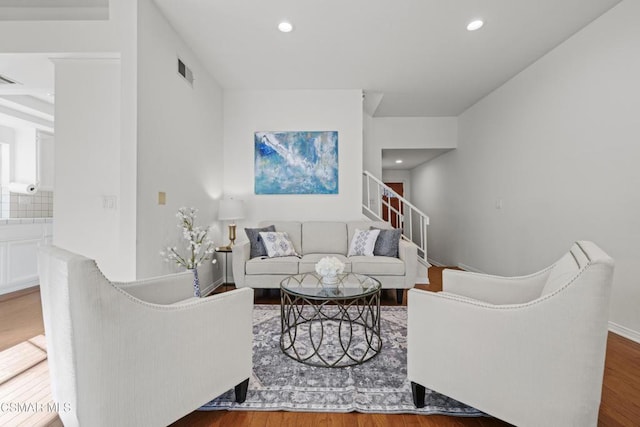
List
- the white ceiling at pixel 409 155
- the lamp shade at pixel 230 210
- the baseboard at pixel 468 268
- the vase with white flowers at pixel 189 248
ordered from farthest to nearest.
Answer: the white ceiling at pixel 409 155
the baseboard at pixel 468 268
the lamp shade at pixel 230 210
the vase with white flowers at pixel 189 248

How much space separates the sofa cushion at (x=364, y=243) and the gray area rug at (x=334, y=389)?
4.61 ft

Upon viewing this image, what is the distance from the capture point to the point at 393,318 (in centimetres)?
249

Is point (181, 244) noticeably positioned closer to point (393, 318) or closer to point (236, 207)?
point (236, 207)

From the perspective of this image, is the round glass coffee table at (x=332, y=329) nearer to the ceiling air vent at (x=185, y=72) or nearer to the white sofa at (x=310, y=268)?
the white sofa at (x=310, y=268)

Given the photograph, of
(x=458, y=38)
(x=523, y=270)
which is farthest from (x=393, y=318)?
(x=458, y=38)

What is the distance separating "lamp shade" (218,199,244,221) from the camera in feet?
11.4

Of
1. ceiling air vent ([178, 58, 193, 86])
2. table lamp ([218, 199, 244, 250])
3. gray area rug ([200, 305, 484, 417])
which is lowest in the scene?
gray area rug ([200, 305, 484, 417])

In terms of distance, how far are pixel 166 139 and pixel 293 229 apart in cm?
183

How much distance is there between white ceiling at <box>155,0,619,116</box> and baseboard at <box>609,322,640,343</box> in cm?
275

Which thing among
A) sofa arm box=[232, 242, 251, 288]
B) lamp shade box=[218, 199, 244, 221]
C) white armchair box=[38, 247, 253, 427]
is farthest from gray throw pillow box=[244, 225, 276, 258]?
white armchair box=[38, 247, 253, 427]

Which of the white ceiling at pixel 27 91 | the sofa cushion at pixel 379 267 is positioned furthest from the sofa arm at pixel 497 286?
the white ceiling at pixel 27 91

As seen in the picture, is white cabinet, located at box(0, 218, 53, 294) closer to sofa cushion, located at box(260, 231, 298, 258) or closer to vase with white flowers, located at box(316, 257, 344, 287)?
sofa cushion, located at box(260, 231, 298, 258)

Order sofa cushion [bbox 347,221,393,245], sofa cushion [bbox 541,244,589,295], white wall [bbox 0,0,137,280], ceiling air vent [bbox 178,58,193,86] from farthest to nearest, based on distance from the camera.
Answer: sofa cushion [bbox 347,221,393,245] → ceiling air vent [bbox 178,58,193,86] → white wall [bbox 0,0,137,280] → sofa cushion [bbox 541,244,589,295]

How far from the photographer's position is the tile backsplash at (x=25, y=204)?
3.55 meters
